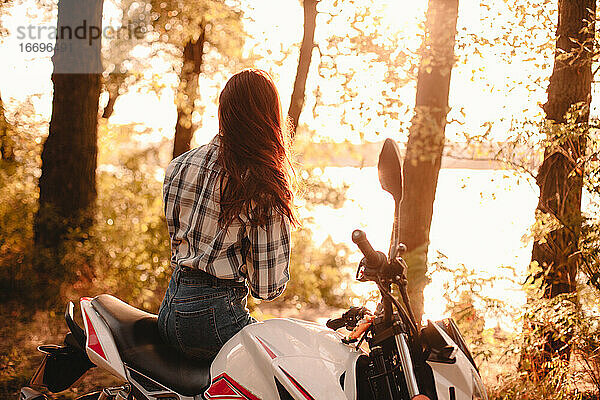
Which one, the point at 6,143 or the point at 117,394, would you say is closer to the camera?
the point at 117,394

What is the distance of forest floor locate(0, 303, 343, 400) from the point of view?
17.0 feet

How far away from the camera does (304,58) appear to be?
1032 centimetres

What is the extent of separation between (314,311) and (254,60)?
168 inches

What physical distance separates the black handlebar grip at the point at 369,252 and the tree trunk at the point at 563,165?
3160mm

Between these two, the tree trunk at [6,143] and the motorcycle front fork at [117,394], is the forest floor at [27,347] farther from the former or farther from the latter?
the motorcycle front fork at [117,394]

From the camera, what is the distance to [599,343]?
4645mm

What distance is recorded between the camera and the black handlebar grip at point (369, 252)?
2.24 m

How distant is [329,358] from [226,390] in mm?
371

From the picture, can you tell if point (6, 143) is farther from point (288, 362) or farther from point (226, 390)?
point (288, 362)

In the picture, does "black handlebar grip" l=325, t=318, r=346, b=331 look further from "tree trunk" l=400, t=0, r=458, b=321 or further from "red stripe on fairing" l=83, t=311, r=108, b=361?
"tree trunk" l=400, t=0, r=458, b=321

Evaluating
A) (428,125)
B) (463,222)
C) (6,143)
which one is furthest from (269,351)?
(463,222)

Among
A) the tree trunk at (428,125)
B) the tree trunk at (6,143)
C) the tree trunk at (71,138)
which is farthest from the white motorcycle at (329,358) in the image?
the tree trunk at (6,143)

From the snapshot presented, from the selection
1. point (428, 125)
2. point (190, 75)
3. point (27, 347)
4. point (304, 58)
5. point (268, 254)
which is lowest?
point (27, 347)

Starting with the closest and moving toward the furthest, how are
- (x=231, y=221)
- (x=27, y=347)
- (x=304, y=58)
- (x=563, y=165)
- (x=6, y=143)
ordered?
(x=231, y=221)
(x=563, y=165)
(x=27, y=347)
(x=6, y=143)
(x=304, y=58)
